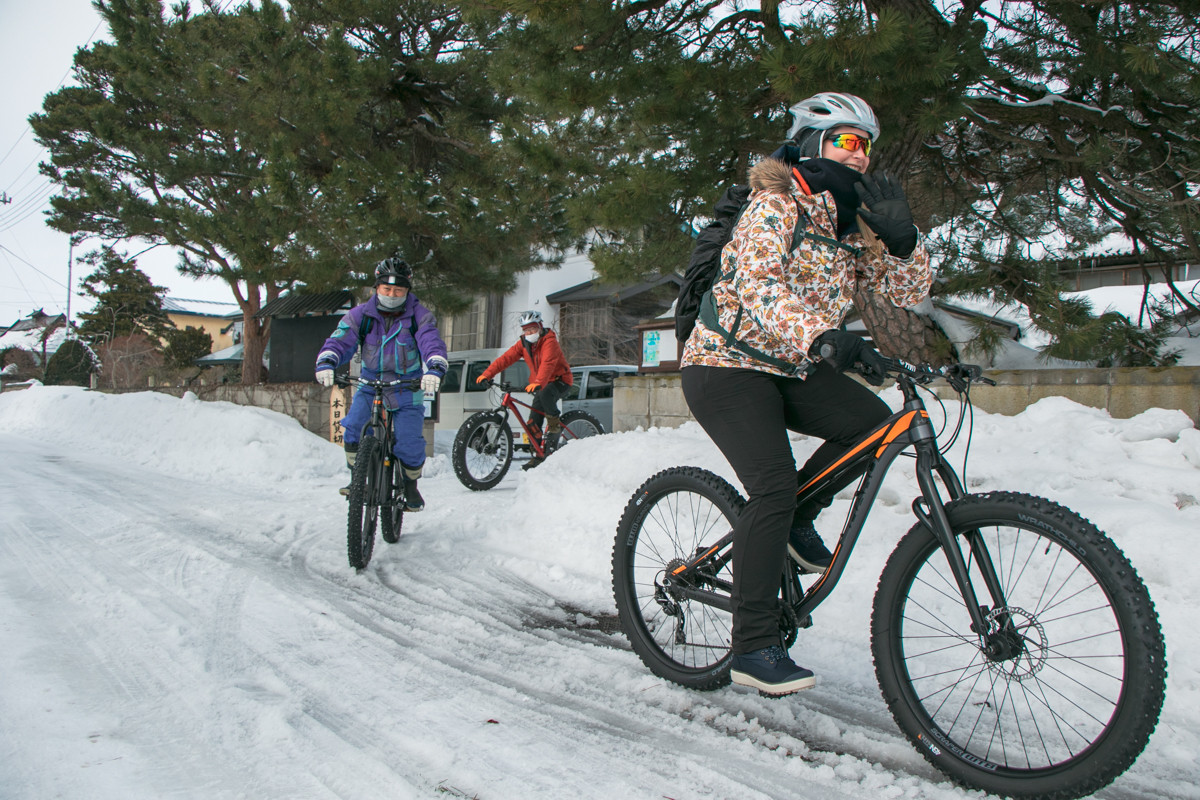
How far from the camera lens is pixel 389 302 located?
4922 mm

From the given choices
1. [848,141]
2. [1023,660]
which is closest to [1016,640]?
[1023,660]

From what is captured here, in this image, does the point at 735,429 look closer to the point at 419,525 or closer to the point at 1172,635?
the point at 1172,635

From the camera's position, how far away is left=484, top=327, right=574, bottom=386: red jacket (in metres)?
7.87

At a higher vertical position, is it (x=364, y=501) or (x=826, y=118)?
(x=826, y=118)

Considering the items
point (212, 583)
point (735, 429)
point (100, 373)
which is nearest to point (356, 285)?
point (212, 583)

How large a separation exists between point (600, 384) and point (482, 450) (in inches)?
247

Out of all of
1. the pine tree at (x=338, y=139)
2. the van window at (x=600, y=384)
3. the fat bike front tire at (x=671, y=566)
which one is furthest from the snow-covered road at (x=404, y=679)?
the van window at (x=600, y=384)

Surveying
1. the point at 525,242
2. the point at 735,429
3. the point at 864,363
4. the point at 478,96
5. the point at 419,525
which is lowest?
the point at 419,525

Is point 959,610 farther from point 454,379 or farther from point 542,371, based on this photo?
point 454,379

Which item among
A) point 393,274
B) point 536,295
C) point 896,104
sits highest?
point 536,295

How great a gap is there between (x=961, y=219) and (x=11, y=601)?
24.5ft

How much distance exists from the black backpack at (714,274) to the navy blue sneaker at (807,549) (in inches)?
23.6

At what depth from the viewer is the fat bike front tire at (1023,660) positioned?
1686 mm

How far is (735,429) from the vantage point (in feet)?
7.79
